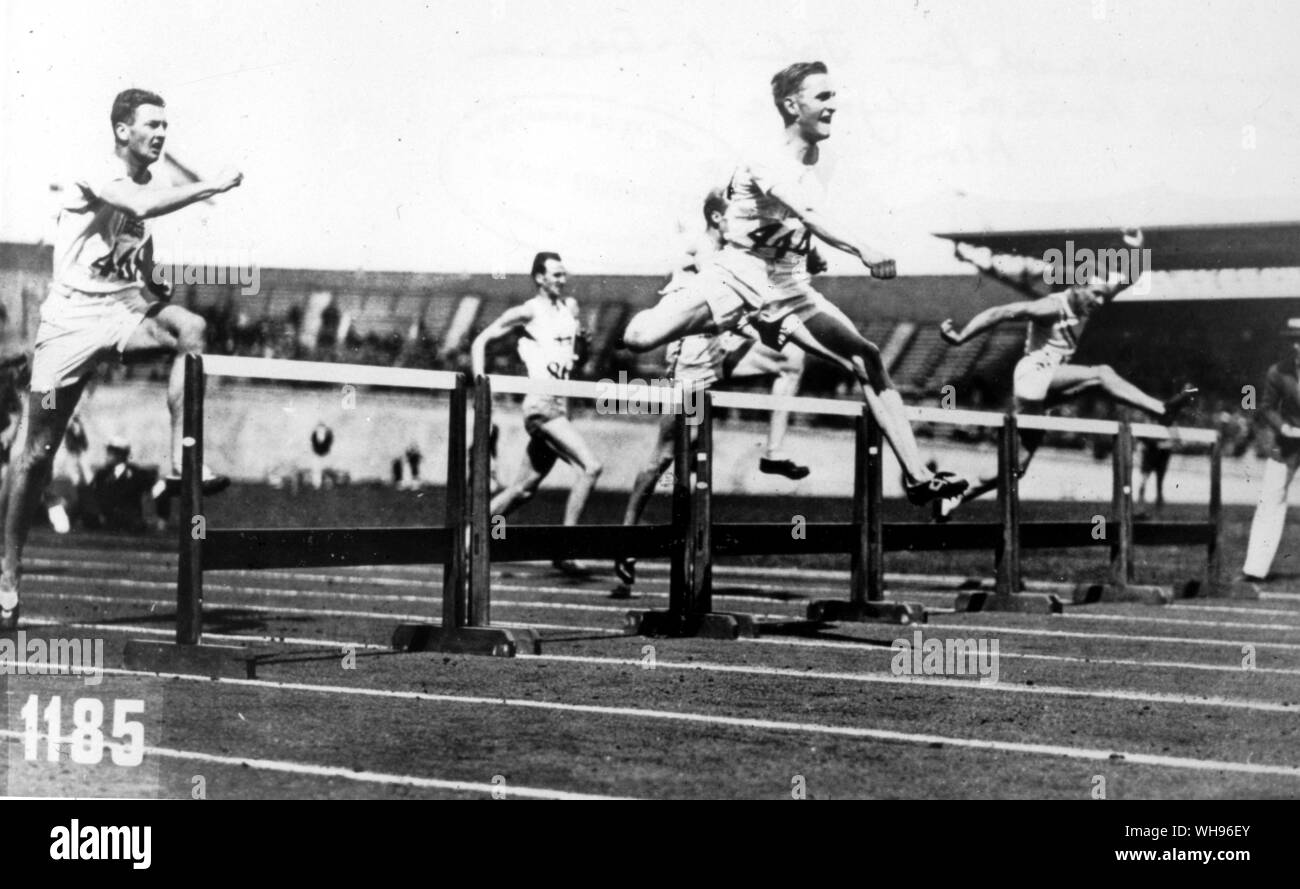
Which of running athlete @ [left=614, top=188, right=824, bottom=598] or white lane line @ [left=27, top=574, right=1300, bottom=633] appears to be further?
running athlete @ [left=614, top=188, right=824, bottom=598]

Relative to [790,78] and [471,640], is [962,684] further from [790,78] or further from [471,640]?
[790,78]

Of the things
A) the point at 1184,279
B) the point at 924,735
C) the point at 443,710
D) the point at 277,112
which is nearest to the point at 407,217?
the point at 277,112

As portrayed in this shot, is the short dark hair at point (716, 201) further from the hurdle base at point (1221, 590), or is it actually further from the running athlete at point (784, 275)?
the hurdle base at point (1221, 590)

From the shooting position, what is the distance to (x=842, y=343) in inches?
440

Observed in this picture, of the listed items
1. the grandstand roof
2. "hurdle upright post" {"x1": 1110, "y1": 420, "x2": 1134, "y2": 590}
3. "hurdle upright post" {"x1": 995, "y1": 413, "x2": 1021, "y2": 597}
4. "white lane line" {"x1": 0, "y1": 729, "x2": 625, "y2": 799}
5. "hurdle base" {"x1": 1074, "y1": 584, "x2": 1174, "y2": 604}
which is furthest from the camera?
the grandstand roof

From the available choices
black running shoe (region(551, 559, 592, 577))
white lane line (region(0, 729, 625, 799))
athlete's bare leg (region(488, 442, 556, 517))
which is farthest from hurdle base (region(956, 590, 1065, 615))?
white lane line (region(0, 729, 625, 799))

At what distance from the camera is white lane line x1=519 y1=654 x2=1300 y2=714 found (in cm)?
725

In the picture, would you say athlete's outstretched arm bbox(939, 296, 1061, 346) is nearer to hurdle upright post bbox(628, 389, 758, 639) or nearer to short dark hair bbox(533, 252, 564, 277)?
short dark hair bbox(533, 252, 564, 277)

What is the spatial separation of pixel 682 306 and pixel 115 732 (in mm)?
6282

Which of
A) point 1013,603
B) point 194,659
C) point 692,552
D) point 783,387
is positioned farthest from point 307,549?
point 783,387

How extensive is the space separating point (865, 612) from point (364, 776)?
19.3 ft

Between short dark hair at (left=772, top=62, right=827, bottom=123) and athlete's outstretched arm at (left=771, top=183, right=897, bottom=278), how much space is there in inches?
20.5

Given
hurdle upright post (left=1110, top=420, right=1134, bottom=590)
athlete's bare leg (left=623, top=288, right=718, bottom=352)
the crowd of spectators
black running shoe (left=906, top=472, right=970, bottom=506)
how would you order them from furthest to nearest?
the crowd of spectators, hurdle upright post (left=1110, top=420, right=1134, bottom=590), athlete's bare leg (left=623, top=288, right=718, bottom=352), black running shoe (left=906, top=472, right=970, bottom=506)
